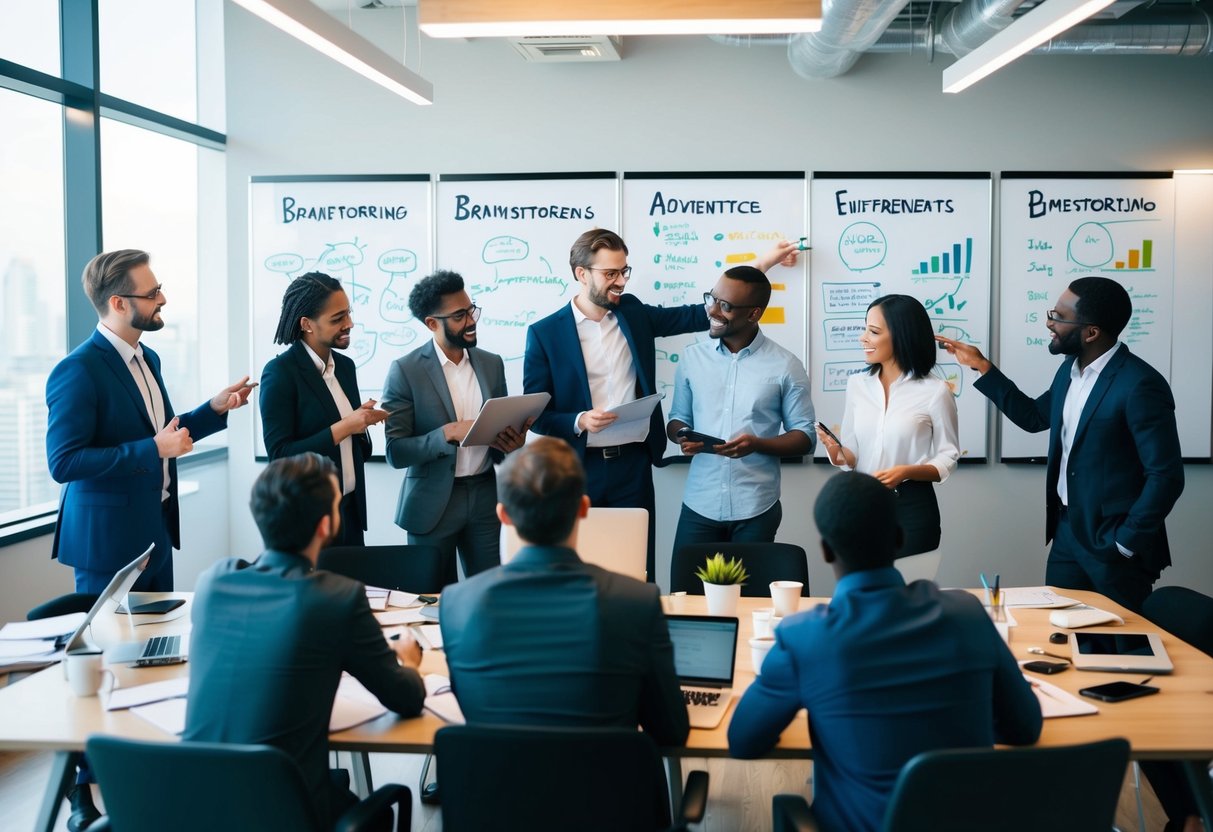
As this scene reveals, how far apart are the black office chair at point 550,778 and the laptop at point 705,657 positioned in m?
0.55

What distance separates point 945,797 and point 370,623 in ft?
3.84

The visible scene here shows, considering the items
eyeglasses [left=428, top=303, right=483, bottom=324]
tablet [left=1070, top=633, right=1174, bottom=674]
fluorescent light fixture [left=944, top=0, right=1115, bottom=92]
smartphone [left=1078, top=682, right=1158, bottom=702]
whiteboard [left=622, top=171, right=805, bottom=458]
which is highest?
fluorescent light fixture [left=944, top=0, right=1115, bottom=92]

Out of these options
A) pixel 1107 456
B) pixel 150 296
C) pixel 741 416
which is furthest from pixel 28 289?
pixel 1107 456

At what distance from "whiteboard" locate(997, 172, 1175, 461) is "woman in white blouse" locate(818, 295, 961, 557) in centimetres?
161

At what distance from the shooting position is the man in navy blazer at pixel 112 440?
11.3ft

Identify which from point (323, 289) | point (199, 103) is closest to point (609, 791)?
point (323, 289)

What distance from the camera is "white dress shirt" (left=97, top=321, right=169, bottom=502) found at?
3623mm

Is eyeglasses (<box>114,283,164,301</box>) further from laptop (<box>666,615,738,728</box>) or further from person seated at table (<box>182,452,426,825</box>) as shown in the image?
laptop (<box>666,615,738,728</box>)

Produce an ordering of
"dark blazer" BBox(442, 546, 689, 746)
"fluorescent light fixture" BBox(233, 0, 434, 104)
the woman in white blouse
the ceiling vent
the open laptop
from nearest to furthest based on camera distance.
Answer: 1. "dark blazer" BBox(442, 546, 689, 746)
2. the open laptop
3. "fluorescent light fixture" BBox(233, 0, 434, 104)
4. the woman in white blouse
5. the ceiling vent

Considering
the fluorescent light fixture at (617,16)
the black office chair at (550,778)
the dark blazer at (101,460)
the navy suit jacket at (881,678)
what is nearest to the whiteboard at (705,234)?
the fluorescent light fixture at (617,16)

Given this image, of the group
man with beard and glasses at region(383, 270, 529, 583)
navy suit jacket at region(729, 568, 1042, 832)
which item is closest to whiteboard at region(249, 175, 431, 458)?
man with beard and glasses at region(383, 270, 529, 583)

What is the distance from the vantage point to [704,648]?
2.56m

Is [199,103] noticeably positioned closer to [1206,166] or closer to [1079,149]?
[1079,149]

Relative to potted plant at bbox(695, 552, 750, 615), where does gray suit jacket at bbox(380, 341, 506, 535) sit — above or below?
above
